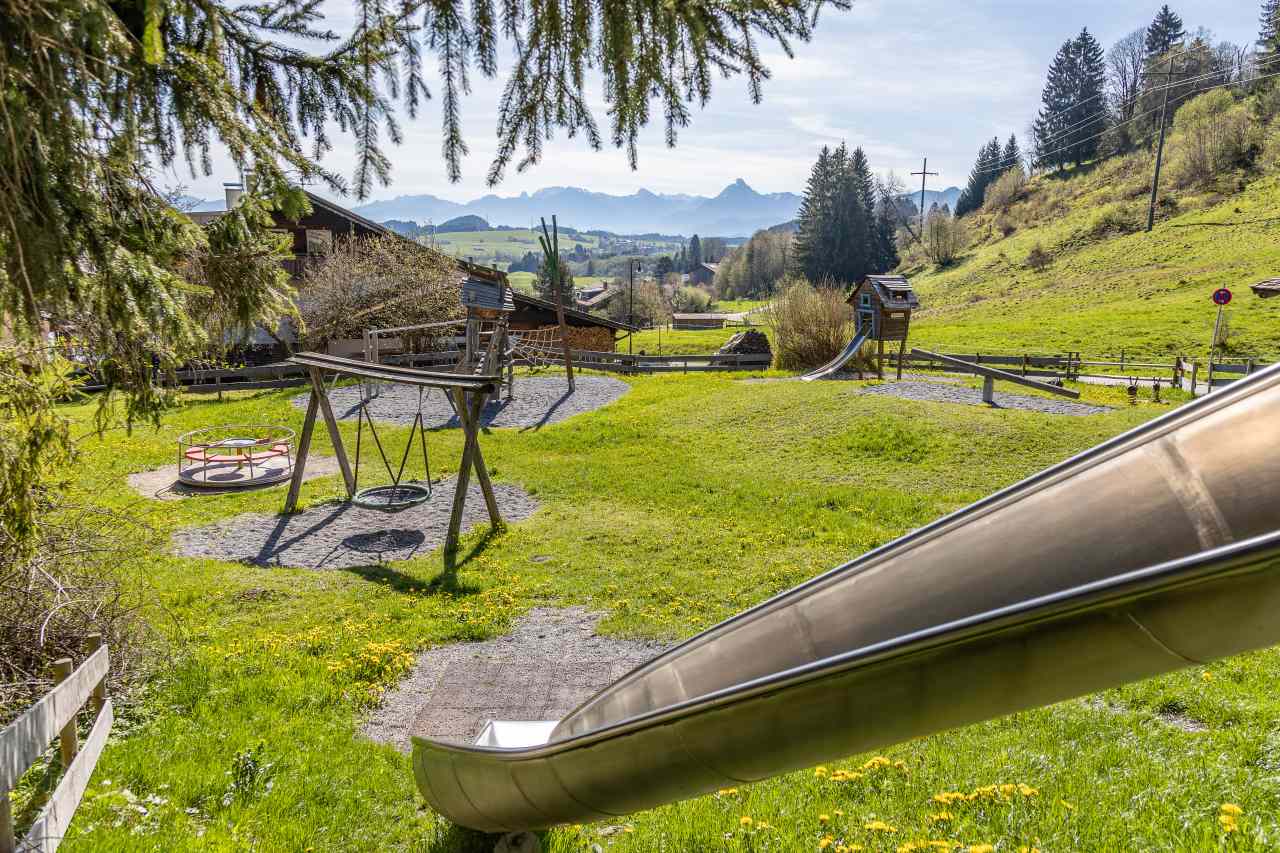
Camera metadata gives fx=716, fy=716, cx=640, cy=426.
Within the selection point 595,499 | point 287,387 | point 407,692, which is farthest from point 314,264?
point 407,692

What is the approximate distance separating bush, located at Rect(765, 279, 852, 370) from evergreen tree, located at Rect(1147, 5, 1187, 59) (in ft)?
314

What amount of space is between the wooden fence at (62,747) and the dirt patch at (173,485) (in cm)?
899

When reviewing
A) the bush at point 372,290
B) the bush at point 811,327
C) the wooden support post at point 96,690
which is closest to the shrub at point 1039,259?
the bush at point 811,327

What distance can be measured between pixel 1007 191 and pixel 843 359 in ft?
254

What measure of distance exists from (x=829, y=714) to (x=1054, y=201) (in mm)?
89712

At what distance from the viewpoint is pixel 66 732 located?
4016 millimetres

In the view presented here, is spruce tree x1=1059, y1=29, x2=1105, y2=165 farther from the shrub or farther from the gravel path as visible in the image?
the gravel path

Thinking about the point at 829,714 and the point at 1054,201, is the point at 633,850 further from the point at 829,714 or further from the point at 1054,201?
the point at 1054,201

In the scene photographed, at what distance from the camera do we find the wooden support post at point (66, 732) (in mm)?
3846

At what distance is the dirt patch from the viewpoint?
483 inches

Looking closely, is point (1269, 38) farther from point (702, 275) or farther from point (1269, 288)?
point (702, 275)

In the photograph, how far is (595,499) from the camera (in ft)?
40.5

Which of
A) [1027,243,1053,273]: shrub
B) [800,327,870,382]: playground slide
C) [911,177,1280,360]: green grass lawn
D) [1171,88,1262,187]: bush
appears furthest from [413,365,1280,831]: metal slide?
[1171,88,1262,187]: bush

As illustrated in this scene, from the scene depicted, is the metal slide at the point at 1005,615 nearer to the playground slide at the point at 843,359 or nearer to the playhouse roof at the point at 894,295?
the playground slide at the point at 843,359
